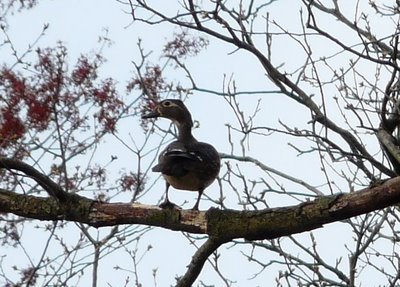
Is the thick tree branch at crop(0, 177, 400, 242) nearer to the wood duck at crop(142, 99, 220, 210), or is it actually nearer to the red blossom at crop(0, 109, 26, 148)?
the wood duck at crop(142, 99, 220, 210)

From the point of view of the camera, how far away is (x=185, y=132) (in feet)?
16.1

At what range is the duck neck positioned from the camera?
4.84 m

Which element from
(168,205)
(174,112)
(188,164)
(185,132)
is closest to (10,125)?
(174,112)

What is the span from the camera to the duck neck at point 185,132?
484 cm

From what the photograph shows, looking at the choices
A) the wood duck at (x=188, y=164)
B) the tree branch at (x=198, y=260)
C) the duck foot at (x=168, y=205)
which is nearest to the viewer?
the tree branch at (x=198, y=260)

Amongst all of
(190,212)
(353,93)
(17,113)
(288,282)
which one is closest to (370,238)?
(288,282)

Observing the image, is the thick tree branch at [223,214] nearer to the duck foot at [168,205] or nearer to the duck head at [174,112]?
the duck foot at [168,205]

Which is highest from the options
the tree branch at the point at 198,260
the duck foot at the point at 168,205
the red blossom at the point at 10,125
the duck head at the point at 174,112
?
the red blossom at the point at 10,125

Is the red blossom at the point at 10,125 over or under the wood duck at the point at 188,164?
over

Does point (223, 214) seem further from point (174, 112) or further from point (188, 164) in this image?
point (174, 112)

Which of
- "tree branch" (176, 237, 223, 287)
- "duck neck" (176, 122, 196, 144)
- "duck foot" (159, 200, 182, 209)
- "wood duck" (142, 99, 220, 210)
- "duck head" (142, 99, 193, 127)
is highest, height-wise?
"duck head" (142, 99, 193, 127)

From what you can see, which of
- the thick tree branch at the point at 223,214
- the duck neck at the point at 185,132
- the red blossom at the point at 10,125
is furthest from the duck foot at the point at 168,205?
the red blossom at the point at 10,125

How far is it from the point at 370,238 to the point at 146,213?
2.32 metres

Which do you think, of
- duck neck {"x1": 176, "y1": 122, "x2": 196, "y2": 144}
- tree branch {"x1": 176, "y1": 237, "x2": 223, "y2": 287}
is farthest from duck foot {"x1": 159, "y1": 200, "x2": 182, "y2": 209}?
duck neck {"x1": 176, "y1": 122, "x2": 196, "y2": 144}
